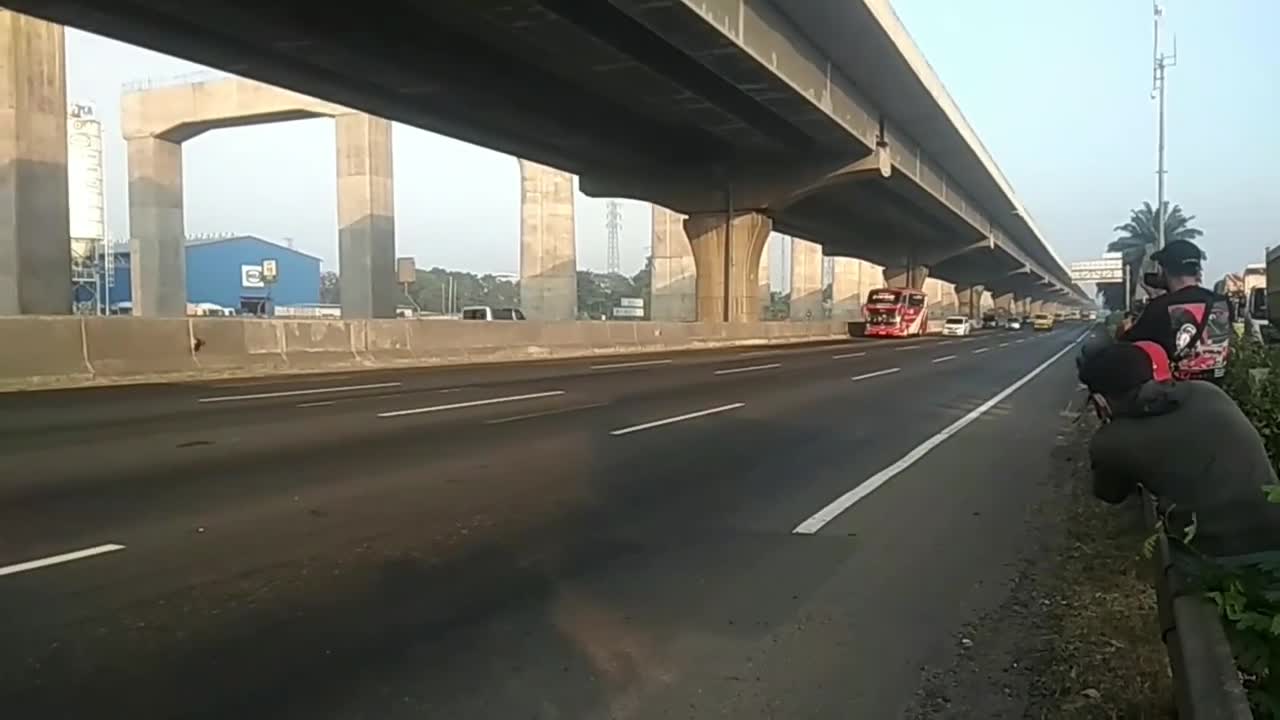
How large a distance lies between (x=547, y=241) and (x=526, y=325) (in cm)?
2718

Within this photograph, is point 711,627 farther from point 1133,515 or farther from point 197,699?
point 1133,515

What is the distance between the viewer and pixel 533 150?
3350 cm

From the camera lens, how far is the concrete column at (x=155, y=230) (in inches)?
1854

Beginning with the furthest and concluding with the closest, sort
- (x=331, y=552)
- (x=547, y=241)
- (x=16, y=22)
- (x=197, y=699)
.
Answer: (x=547, y=241) → (x=16, y=22) → (x=331, y=552) → (x=197, y=699)

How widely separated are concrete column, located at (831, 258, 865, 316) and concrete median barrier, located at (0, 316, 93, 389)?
79.8 m

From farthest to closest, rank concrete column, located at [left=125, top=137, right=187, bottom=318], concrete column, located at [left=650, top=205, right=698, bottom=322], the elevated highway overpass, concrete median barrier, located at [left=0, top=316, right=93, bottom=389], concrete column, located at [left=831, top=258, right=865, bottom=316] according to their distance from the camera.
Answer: concrete column, located at [left=831, top=258, right=865, bottom=316] < concrete column, located at [left=650, top=205, right=698, bottom=322] < concrete column, located at [left=125, top=137, right=187, bottom=318] < the elevated highway overpass < concrete median barrier, located at [left=0, top=316, right=93, bottom=389]

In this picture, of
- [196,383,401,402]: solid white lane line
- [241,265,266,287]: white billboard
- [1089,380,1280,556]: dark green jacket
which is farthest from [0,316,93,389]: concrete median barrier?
[241,265,266,287]: white billboard

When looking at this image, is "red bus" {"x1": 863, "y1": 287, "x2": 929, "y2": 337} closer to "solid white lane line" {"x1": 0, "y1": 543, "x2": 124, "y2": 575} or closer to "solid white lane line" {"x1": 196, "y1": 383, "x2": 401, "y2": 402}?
"solid white lane line" {"x1": 196, "y1": 383, "x2": 401, "y2": 402}

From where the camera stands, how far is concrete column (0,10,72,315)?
25750mm

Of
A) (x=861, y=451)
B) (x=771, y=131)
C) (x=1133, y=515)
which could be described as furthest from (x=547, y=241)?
(x=1133, y=515)

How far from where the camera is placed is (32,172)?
2630 centimetres

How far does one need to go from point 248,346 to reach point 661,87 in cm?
1213

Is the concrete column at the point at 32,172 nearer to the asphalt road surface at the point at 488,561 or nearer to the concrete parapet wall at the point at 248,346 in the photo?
the concrete parapet wall at the point at 248,346

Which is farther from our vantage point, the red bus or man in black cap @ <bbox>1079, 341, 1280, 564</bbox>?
the red bus
